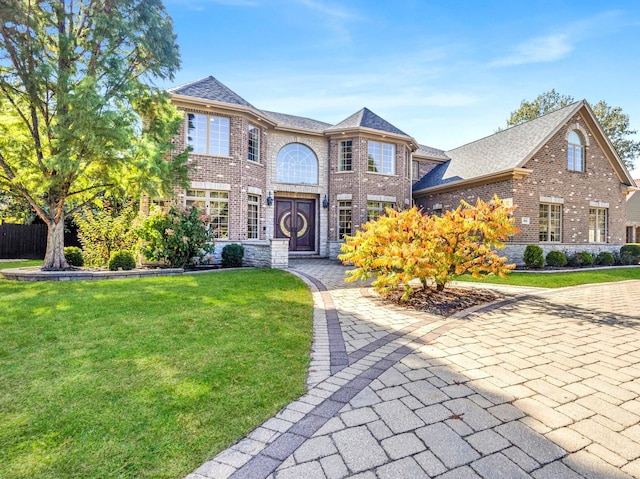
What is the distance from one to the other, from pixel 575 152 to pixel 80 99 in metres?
18.3

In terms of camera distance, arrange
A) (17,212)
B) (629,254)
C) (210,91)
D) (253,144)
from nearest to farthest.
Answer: (210,91) < (253,144) < (629,254) < (17,212)

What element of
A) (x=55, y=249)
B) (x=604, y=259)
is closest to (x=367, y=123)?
(x=604, y=259)

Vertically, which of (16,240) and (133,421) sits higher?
(16,240)

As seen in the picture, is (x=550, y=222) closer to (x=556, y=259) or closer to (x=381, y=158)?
(x=556, y=259)

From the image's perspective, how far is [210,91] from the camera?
12492mm

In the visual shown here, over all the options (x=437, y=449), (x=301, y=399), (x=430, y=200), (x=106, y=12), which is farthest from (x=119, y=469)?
(x=430, y=200)

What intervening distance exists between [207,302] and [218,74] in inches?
455

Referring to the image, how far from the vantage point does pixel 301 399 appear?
106 inches

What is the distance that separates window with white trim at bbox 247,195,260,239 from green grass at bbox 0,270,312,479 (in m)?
7.84

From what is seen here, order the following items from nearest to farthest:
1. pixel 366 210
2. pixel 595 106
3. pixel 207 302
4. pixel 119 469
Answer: pixel 119 469 → pixel 207 302 → pixel 366 210 → pixel 595 106

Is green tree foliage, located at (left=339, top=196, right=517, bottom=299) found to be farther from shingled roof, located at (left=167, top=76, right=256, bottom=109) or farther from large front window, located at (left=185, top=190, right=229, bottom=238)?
shingled roof, located at (left=167, top=76, right=256, bottom=109)

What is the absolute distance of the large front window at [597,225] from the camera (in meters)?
15.3

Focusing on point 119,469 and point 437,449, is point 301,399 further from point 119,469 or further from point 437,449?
point 119,469

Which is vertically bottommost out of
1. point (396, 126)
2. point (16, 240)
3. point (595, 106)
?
point (16, 240)
